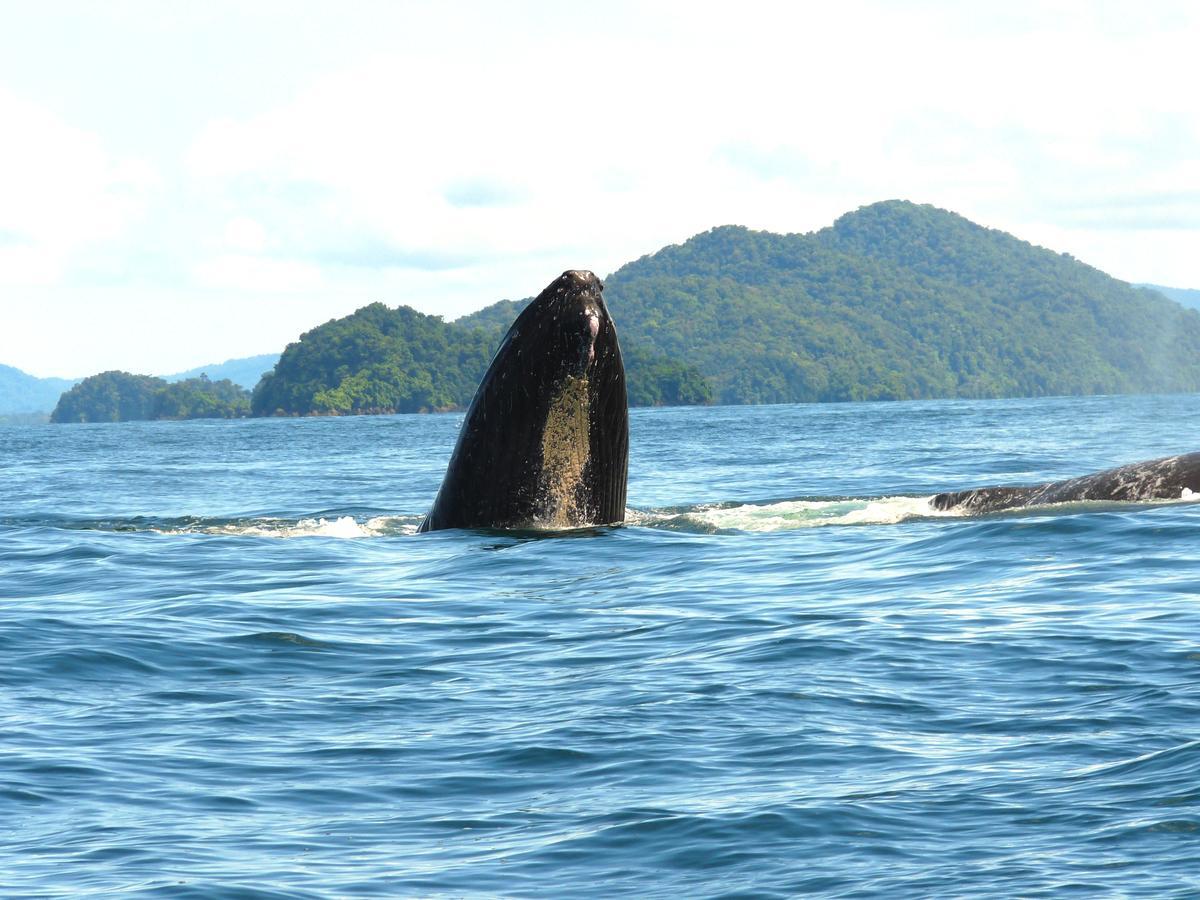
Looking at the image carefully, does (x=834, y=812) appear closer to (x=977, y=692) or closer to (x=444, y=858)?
(x=444, y=858)

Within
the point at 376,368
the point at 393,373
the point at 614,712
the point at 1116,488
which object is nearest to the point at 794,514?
the point at 1116,488

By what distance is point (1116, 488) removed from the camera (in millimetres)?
14266

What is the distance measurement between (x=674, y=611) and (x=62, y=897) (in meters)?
5.31

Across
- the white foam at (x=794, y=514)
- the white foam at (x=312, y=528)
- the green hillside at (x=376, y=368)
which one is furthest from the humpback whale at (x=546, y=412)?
the green hillside at (x=376, y=368)

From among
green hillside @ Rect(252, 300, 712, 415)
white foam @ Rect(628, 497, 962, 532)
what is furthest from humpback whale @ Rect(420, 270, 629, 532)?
green hillside @ Rect(252, 300, 712, 415)

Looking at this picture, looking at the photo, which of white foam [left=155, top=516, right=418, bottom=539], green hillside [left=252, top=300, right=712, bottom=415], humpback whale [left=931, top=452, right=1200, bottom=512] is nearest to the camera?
humpback whale [left=931, top=452, right=1200, bottom=512]

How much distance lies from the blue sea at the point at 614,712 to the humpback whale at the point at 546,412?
0.37m

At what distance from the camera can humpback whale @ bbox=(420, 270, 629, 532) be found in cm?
1077

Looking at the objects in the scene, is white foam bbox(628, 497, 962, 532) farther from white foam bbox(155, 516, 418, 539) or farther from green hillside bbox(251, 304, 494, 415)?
green hillside bbox(251, 304, 494, 415)

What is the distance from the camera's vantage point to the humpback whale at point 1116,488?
14102 mm

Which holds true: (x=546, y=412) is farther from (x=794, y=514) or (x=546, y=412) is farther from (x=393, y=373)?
(x=393, y=373)

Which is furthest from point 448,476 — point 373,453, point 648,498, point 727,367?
point 727,367

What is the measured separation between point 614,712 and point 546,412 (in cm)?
411

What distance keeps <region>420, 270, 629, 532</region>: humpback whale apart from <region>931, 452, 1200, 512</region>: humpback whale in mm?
4711
